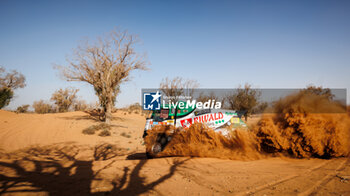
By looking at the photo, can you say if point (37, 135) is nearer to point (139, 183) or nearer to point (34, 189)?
point (34, 189)

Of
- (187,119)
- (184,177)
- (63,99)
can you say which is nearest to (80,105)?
(63,99)

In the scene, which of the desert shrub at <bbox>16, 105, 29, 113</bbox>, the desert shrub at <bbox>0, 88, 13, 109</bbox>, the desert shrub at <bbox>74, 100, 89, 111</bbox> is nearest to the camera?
the desert shrub at <bbox>0, 88, 13, 109</bbox>

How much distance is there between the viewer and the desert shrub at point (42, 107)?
39.1m

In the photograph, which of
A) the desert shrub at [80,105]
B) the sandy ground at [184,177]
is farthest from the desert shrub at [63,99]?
the sandy ground at [184,177]

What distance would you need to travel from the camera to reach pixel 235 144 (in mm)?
6078

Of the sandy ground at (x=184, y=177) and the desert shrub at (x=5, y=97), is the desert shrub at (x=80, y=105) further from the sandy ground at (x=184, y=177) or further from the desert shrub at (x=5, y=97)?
the sandy ground at (x=184, y=177)

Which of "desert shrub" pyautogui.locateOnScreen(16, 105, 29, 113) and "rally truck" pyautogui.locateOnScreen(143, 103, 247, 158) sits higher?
"rally truck" pyautogui.locateOnScreen(143, 103, 247, 158)

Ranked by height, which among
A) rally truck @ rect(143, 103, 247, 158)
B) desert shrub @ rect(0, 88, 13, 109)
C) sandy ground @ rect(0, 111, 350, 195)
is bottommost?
sandy ground @ rect(0, 111, 350, 195)

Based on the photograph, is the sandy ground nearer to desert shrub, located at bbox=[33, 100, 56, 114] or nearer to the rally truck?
the rally truck

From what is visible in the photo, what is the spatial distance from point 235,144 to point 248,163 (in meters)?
0.86

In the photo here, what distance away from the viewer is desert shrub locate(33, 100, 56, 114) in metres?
39.1

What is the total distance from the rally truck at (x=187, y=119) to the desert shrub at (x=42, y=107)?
42.9 meters

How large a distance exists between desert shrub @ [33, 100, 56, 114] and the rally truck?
42892mm

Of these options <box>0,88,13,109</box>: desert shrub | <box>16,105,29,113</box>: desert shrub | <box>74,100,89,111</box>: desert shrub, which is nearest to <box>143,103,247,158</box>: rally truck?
Answer: <box>0,88,13,109</box>: desert shrub
